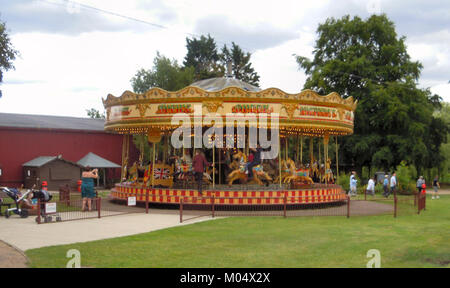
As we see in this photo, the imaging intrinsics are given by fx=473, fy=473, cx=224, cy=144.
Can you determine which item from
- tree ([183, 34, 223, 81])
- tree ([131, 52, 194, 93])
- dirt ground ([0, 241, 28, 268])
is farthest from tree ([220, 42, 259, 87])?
dirt ground ([0, 241, 28, 268])

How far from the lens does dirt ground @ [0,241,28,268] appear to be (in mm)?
8330

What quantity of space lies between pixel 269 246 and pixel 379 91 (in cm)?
2869

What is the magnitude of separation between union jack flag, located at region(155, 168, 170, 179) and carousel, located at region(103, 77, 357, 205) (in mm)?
43

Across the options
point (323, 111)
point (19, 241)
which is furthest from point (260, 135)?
point (19, 241)

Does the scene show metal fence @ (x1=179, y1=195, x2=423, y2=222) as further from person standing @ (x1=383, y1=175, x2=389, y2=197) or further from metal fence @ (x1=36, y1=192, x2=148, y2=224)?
person standing @ (x1=383, y1=175, x2=389, y2=197)

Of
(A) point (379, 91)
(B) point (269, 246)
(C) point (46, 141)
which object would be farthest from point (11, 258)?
(A) point (379, 91)

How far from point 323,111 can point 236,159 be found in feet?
13.7

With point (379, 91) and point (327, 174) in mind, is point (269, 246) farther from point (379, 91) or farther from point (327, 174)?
point (379, 91)

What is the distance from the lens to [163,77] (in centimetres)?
4744

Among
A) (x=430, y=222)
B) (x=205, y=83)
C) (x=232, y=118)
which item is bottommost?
(x=430, y=222)
